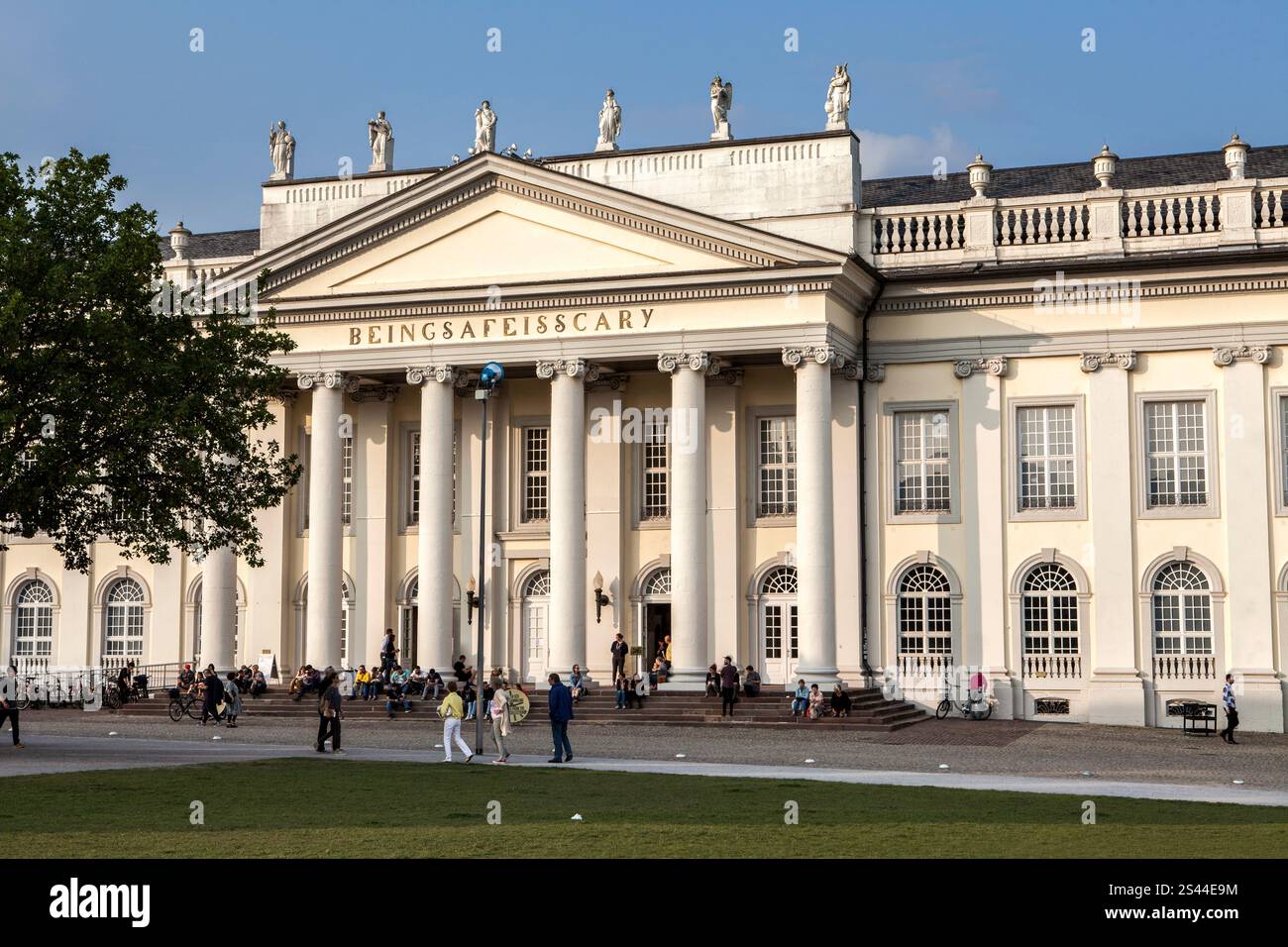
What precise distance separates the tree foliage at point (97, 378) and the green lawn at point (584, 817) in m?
6.80

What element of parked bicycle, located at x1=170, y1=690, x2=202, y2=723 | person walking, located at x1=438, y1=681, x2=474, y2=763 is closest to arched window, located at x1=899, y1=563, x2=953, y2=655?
person walking, located at x1=438, y1=681, x2=474, y2=763

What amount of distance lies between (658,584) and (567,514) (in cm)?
429

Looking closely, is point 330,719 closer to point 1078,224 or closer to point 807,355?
point 807,355

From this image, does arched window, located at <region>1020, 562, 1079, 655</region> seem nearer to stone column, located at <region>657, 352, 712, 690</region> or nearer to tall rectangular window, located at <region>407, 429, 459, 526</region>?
stone column, located at <region>657, 352, 712, 690</region>

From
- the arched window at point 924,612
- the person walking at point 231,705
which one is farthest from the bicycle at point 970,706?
the person walking at point 231,705

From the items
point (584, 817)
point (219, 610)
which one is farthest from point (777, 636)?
point (584, 817)

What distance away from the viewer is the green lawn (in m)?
16.1

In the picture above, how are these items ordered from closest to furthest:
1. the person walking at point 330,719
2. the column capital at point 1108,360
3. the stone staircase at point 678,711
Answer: the person walking at point 330,719, the stone staircase at point 678,711, the column capital at point 1108,360

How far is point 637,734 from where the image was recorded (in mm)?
36375

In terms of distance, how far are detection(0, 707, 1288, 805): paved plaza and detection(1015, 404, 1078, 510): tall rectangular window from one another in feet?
19.8

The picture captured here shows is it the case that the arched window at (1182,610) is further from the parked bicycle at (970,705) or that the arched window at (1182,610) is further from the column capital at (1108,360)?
the column capital at (1108,360)

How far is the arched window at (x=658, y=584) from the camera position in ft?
149
